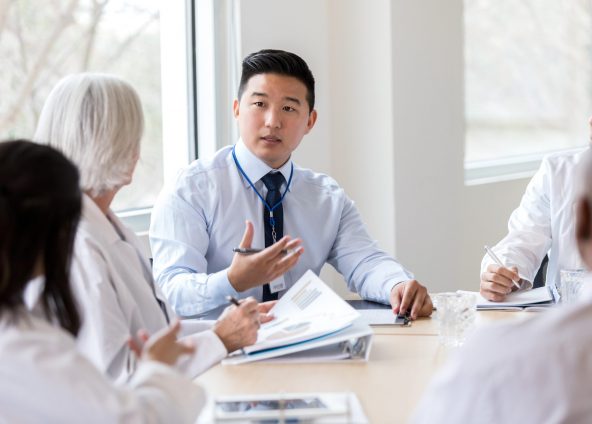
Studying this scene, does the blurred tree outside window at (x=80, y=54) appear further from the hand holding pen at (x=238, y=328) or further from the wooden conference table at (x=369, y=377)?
the wooden conference table at (x=369, y=377)

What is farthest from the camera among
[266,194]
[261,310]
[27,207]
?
[266,194]

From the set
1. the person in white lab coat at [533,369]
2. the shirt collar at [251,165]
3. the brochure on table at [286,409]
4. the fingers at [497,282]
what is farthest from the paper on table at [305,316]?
the person in white lab coat at [533,369]

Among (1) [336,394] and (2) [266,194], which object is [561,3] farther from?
(1) [336,394]

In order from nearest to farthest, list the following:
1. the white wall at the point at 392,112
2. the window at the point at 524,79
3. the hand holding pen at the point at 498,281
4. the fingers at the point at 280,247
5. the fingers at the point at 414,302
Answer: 1. the fingers at the point at 280,247
2. the fingers at the point at 414,302
3. the hand holding pen at the point at 498,281
4. the white wall at the point at 392,112
5. the window at the point at 524,79

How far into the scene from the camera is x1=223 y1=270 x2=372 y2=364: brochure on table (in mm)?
2178

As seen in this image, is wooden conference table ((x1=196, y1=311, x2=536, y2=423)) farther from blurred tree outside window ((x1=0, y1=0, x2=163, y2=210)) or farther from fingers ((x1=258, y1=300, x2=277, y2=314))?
blurred tree outside window ((x1=0, y1=0, x2=163, y2=210))

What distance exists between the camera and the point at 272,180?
3.16 meters

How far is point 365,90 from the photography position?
172 inches

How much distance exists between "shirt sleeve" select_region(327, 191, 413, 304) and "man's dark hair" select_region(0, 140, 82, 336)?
4.99ft

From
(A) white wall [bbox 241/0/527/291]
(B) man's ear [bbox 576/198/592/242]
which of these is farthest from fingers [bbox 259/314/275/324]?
(A) white wall [bbox 241/0/527/291]

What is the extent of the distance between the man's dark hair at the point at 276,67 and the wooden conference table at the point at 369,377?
116cm

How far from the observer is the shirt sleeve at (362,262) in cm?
290

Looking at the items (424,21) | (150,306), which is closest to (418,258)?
(424,21)

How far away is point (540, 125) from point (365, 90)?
2.92 metres
